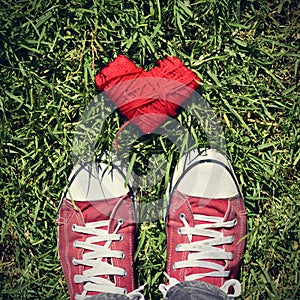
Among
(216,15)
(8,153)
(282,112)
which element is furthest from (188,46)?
(8,153)

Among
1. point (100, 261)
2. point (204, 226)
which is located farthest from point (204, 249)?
point (100, 261)

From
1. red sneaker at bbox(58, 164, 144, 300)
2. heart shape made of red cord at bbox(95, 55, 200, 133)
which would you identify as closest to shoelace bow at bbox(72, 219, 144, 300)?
red sneaker at bbox(58, 164, 144, 300)

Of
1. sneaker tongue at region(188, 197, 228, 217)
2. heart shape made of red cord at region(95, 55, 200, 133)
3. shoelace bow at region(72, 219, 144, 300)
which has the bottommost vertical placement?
shoelace bow at region(72, 219, 144, 300)

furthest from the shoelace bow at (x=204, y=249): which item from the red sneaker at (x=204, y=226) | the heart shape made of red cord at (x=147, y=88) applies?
the heart shape made of red cord at (x=147, y=88)

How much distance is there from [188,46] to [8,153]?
31.6 inches

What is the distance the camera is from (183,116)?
2027mm

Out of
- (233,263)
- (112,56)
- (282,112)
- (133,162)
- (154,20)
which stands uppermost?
(154,20)

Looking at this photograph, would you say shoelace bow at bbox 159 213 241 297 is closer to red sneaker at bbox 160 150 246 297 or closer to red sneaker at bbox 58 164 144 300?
red sneaker at bbox 160 150 246 297

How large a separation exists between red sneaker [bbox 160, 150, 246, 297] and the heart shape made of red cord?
0.68 ft

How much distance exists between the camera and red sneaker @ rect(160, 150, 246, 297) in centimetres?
204

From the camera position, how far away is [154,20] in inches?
79.4

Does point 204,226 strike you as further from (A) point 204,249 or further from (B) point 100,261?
(B) point 100,261

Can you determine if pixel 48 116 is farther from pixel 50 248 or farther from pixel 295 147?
pixel 295 147

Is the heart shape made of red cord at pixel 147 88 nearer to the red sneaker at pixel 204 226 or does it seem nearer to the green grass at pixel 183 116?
the green grass at pixel 183 116
